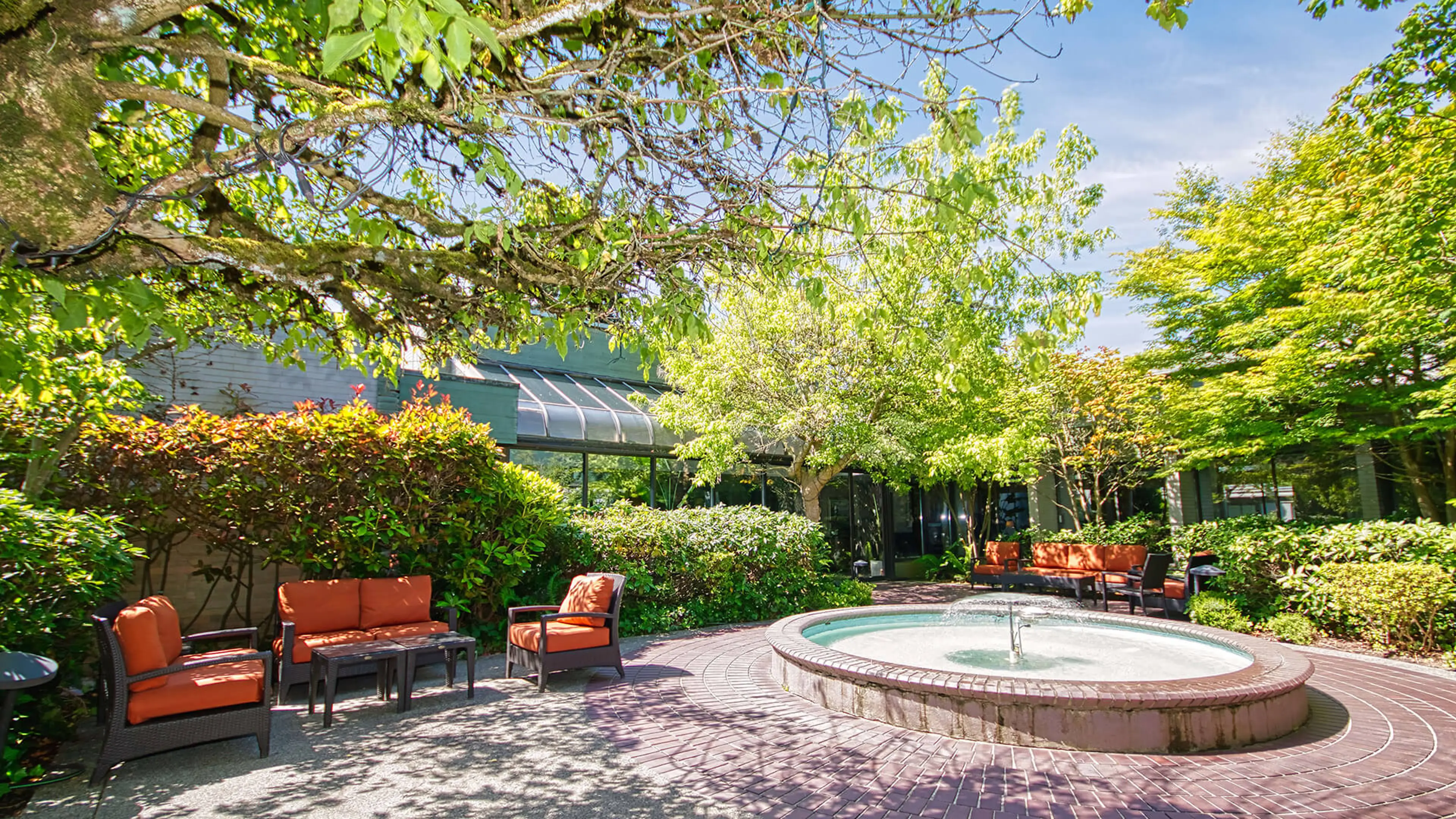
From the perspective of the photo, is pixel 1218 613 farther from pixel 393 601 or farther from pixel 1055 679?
pixel 393 601

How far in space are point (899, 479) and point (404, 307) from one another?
35.0ft

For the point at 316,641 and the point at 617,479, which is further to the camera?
the point at 617,479

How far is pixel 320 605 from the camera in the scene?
6.68 metres

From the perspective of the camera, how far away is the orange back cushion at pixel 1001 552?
49.6 feet

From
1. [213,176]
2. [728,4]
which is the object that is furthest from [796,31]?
[213,176]

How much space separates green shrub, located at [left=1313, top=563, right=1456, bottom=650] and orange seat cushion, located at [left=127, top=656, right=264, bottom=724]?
1091 cm

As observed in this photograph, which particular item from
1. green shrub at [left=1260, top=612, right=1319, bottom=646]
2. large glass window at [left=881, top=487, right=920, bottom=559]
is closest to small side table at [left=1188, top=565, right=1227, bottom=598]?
green shrub at [left=1260, top=612, right=1319, bottom=646]

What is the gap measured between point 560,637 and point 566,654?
0.58 ft

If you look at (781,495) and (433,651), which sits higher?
(781,495)

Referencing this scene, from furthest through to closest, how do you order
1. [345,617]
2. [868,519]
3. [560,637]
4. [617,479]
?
[868,519] → [617,479] → [345,617] → [560,637]

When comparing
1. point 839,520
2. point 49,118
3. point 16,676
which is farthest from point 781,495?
point 49,118

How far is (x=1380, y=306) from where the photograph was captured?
29.2ft

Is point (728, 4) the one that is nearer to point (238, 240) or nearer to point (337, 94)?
point (337, 94)

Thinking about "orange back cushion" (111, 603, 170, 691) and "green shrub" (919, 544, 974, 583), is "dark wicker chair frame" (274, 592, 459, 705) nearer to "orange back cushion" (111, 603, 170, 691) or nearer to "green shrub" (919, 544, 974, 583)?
"orange back cushion" (111, 603, 170, 691)
